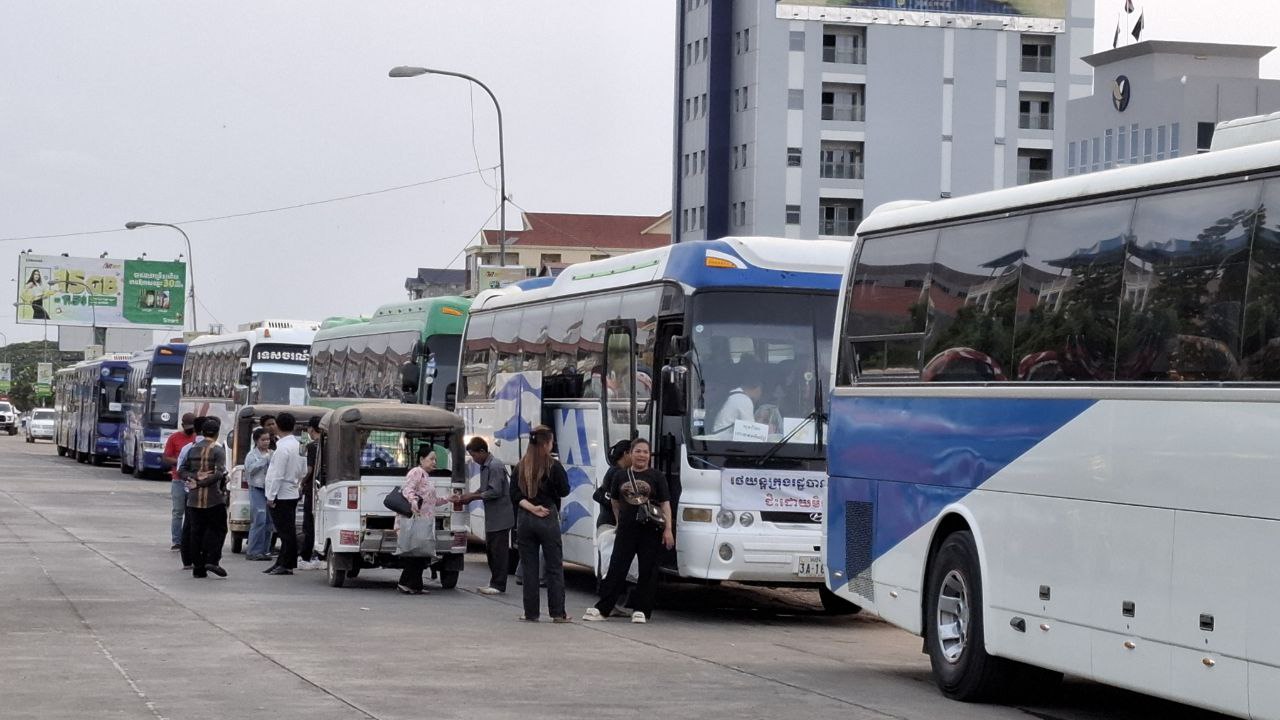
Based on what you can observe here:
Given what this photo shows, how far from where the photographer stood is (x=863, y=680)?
13.6 meters

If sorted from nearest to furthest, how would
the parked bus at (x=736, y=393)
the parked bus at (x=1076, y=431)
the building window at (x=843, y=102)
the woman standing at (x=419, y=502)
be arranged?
the parked bus at (x=1076, y=431), the parked bus at (x=736, y=393), the woman standing at (x=419, y=502), the building window at (x=843, y=102)

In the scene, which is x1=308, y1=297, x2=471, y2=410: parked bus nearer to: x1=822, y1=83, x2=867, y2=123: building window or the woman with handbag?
the woman with handbag

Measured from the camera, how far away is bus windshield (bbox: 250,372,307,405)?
43250 mm

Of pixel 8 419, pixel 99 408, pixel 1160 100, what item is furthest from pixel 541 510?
pixel 8 419

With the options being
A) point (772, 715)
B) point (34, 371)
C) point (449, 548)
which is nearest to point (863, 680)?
point (772, 715)

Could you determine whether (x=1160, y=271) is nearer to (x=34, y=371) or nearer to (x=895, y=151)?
(x=895, y=151)

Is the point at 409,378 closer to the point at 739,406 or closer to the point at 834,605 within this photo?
the point at 834,605

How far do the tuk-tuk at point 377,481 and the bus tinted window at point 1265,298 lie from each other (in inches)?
466

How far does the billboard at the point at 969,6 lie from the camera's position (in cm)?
6262

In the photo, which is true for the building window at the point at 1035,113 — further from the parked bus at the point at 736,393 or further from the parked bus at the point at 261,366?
the parked bus at the point at 736,393

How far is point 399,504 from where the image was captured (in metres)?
19.6

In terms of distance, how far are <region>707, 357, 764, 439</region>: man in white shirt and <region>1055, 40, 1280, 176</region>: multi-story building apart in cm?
5413

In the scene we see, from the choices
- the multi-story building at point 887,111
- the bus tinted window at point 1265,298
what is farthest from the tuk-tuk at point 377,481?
the multi-story building at point 887,111

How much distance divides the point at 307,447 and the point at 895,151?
6802 centimetres
